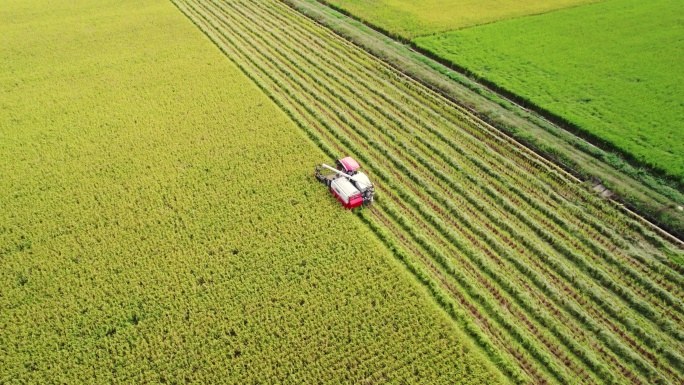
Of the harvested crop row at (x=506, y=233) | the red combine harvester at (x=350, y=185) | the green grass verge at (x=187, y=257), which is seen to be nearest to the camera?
the green grass verge at (x=187, y=257)

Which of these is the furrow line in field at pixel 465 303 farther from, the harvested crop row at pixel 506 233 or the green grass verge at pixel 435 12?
the green grass verge at pixel 435 12

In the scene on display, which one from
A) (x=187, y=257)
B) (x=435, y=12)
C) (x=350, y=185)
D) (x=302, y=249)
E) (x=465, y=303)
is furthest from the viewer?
(x=435, y=12)

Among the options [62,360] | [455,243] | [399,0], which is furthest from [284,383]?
[399,0]

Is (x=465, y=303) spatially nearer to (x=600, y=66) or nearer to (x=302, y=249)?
(x=302, y=249)

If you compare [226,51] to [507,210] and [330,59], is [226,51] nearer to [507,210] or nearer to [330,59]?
[330,59]

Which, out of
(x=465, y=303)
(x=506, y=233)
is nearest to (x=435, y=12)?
(x=506, y=233)

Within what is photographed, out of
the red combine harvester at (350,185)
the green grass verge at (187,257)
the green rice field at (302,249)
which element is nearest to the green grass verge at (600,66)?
the green rice field at (302,249)
